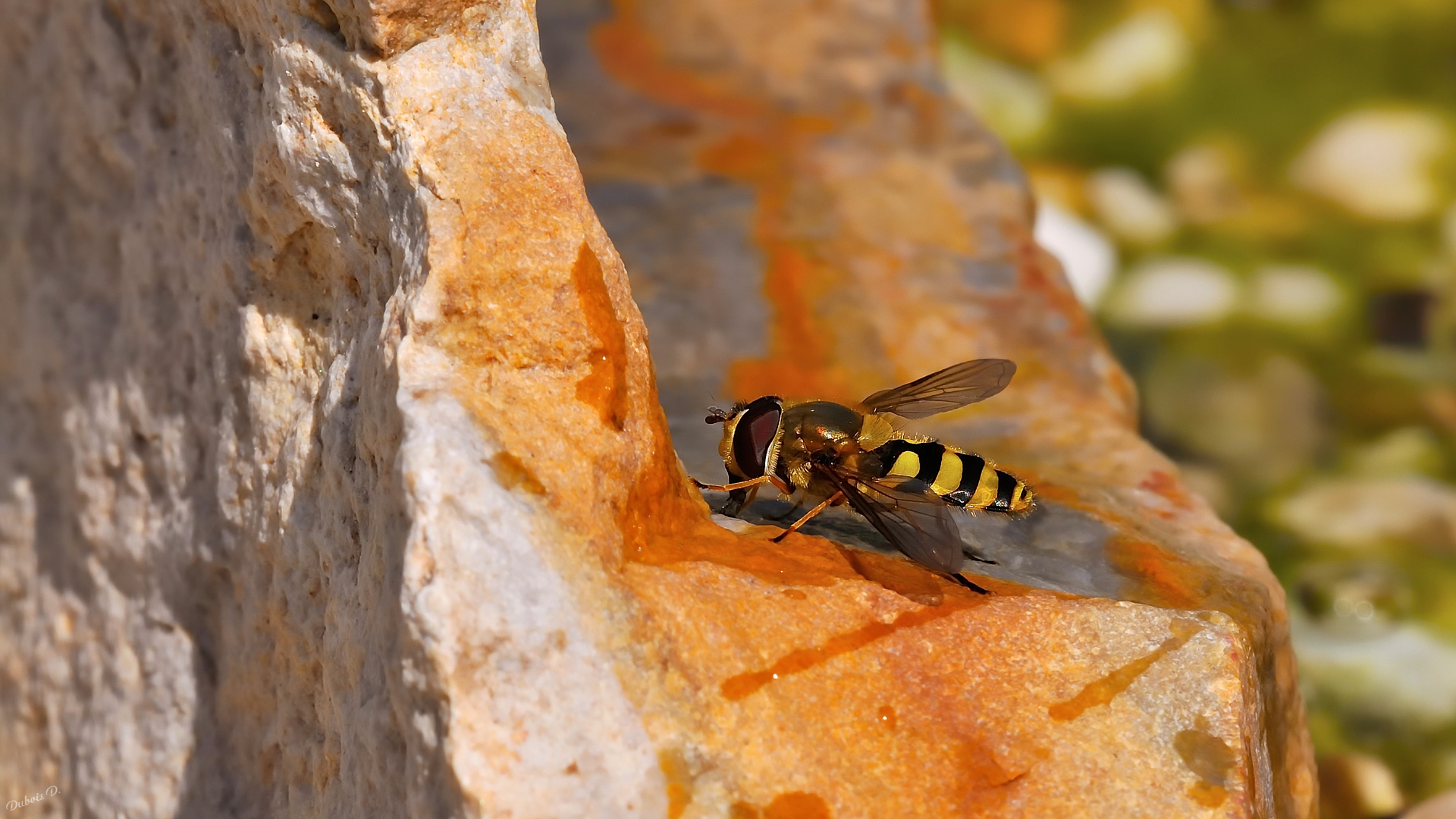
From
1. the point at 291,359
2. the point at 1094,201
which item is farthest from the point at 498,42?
the point at 1094,201

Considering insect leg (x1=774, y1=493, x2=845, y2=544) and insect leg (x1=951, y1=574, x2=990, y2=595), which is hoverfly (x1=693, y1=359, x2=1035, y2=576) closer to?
insect leg (x1=774, y1=493, x2=845, y2=544)

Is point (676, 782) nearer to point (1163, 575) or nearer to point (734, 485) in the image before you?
point (734, 485)

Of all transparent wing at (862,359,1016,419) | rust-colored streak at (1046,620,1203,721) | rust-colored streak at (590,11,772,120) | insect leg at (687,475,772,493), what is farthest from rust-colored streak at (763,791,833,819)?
rust-colored streak at (590,11,772,120)

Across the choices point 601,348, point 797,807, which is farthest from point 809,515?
point 797,807

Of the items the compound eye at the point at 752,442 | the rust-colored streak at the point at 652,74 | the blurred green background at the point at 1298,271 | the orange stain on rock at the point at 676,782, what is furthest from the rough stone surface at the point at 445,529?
the blurred green background at the point at 1298,271

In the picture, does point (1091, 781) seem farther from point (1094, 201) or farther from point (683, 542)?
point (1094, 201)

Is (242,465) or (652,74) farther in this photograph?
(652,74)
